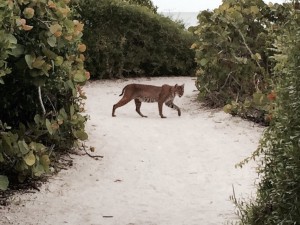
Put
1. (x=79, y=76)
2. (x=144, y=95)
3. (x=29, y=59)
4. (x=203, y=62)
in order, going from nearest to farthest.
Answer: (x=29, y=59) → (x=79, y=76) → (x=144, y=95) → (x=203, y=62)

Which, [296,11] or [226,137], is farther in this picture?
[226,137]

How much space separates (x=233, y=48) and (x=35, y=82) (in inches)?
242

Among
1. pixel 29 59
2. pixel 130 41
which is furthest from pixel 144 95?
pixel 29 59

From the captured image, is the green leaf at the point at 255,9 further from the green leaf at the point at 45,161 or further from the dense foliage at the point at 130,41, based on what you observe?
the green leaf at the point at 45,161

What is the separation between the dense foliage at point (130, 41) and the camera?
15422 mm

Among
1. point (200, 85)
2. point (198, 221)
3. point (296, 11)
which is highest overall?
point (296, 11)

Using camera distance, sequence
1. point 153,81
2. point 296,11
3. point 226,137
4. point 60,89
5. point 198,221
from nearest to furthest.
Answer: point 296,11 < point 198,221 < point 60,89 < point 226,137 < point 153,81

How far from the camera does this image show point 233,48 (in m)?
11.3

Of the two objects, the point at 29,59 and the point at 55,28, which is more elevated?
the point at 55,28

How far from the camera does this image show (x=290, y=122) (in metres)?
3.54

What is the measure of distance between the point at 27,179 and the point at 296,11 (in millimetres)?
3614

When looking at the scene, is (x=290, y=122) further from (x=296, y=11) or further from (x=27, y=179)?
(x=27, y=179)

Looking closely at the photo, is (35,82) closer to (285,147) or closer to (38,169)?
(38,169)

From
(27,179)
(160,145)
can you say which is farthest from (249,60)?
(27,179)
